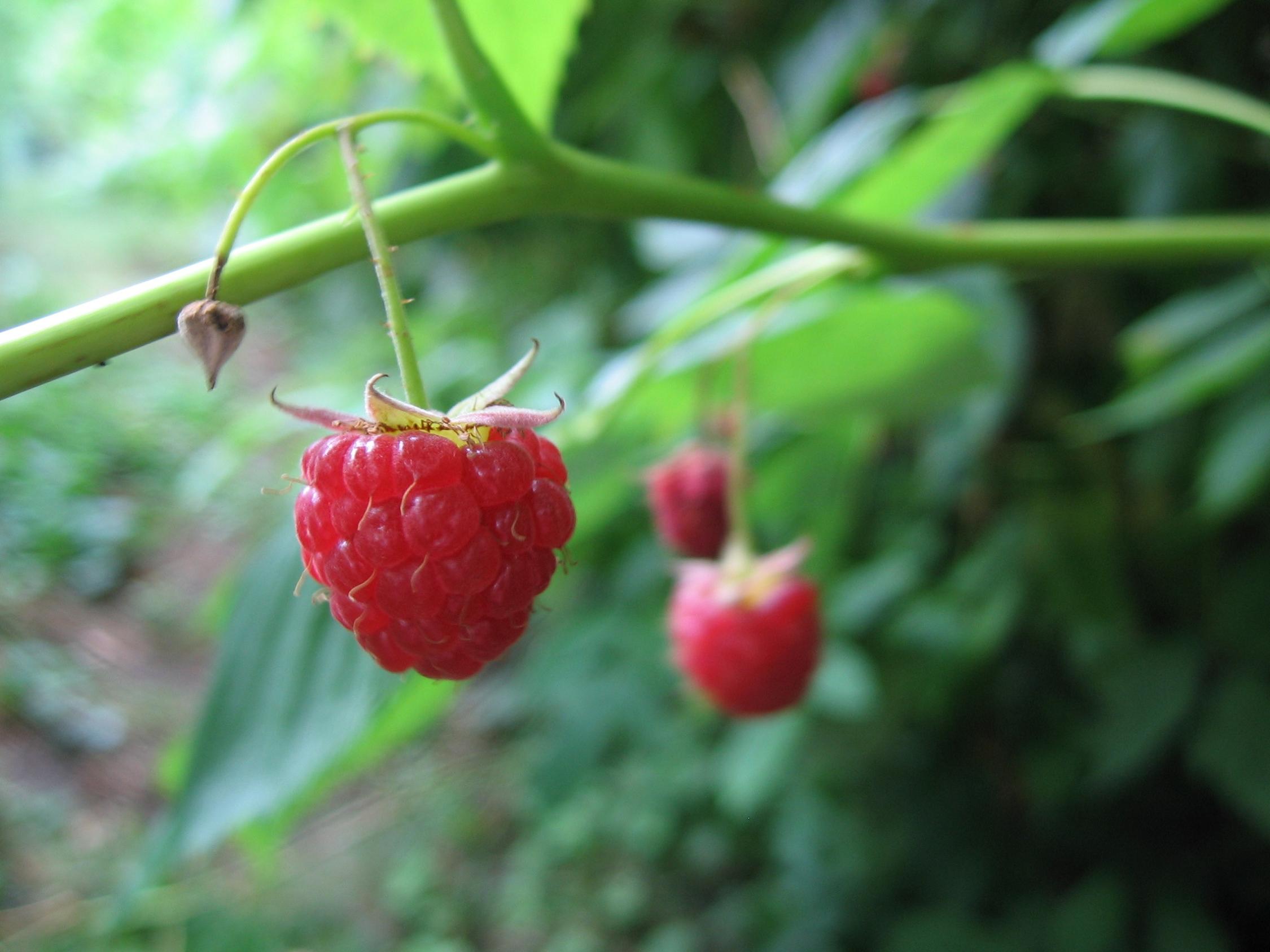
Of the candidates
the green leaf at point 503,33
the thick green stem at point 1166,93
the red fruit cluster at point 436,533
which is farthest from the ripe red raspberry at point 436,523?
the thick green stem at point 1166,93

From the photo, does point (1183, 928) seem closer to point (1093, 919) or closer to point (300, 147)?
point (1093, 919)

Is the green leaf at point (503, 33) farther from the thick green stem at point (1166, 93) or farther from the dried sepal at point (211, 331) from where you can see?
the thick green stem at point (1166, 93)

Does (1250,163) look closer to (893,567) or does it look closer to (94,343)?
(893,567)

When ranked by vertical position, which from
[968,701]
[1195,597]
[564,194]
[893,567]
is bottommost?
[968,701]

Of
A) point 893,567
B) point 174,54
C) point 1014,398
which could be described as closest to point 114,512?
point 174,54

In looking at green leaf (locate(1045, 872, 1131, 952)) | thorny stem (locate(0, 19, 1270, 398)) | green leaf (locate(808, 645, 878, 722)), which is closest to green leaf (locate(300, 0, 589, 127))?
thorny stem (locate(0, 19, 1270, 398))

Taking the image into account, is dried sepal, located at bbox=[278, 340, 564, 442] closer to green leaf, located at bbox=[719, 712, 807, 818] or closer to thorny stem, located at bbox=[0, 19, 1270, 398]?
thorny stem, located at bbox=[0, 19, 1270, 398]
